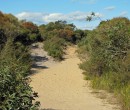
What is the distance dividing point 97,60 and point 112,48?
193 inches

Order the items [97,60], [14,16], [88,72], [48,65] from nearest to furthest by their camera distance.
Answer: [97,60] < [88,72] < [48,65] < [14,16]

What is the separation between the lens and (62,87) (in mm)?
18828

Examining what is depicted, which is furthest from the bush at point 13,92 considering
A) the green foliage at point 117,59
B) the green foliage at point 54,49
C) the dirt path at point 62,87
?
the green foliage at point 54,49

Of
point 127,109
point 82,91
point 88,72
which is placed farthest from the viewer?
point 88,72

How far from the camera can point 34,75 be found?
2291cm

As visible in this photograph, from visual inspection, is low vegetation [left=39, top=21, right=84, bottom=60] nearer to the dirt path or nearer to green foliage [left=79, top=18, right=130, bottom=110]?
the dirt path

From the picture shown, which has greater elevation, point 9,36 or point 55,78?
point 9,36

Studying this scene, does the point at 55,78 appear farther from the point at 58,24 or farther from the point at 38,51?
the point at 58,24

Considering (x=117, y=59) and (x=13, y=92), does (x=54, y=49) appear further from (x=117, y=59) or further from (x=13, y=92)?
(x=13, y=92)

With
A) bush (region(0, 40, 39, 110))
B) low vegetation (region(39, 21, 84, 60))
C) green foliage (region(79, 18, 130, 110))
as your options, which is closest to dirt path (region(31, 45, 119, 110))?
green foliage (region(79, 18, 130, 110))

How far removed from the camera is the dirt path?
13.9 meters

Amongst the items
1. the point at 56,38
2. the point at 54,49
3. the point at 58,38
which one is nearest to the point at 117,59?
the point at 54,49

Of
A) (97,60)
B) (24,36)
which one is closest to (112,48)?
(97,60)

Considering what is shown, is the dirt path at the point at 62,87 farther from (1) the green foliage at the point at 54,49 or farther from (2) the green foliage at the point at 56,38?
(2) the green foliage at the point at 56,38
